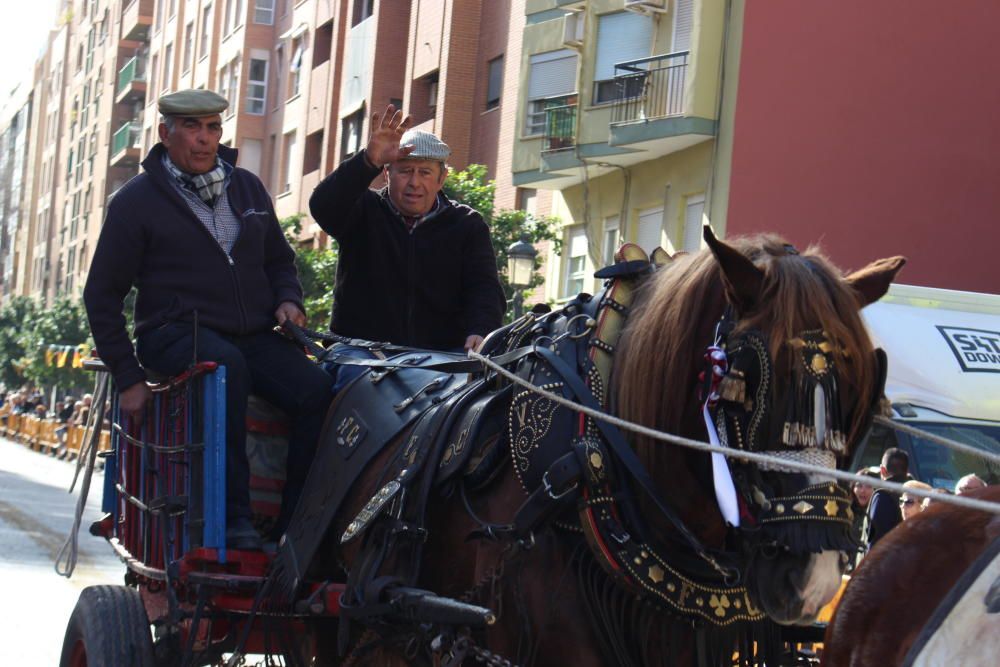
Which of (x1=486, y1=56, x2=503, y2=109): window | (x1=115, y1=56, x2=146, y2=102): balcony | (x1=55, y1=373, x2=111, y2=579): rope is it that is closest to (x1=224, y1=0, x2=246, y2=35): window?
(x1=115, y1=56, x2=146, y2=102): balcony

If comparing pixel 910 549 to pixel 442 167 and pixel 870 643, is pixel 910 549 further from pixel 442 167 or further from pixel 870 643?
pixel 442 167

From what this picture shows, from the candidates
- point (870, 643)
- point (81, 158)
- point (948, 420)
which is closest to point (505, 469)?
point (870, 643)

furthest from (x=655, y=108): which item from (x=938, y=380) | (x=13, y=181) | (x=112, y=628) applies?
(x=13, y=181)

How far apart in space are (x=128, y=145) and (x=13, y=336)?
28.7 feet

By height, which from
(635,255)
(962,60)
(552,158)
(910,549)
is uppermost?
(962,60)

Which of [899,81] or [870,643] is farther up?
[899,81]

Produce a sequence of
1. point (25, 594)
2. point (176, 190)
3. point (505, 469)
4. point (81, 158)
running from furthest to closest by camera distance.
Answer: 1. point (81, 158)
2. point (25, 594)
3. point (176, 190)
4. point (505, 469)

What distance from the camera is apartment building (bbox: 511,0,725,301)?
22.1 metres

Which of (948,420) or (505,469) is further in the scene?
(948,420)

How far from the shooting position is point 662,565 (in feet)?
12.5

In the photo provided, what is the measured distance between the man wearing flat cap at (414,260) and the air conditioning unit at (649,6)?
17795 mm

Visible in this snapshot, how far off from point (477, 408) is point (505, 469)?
275mm

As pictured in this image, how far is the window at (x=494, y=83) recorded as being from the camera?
29.3 metres

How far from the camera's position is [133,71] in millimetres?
58844
